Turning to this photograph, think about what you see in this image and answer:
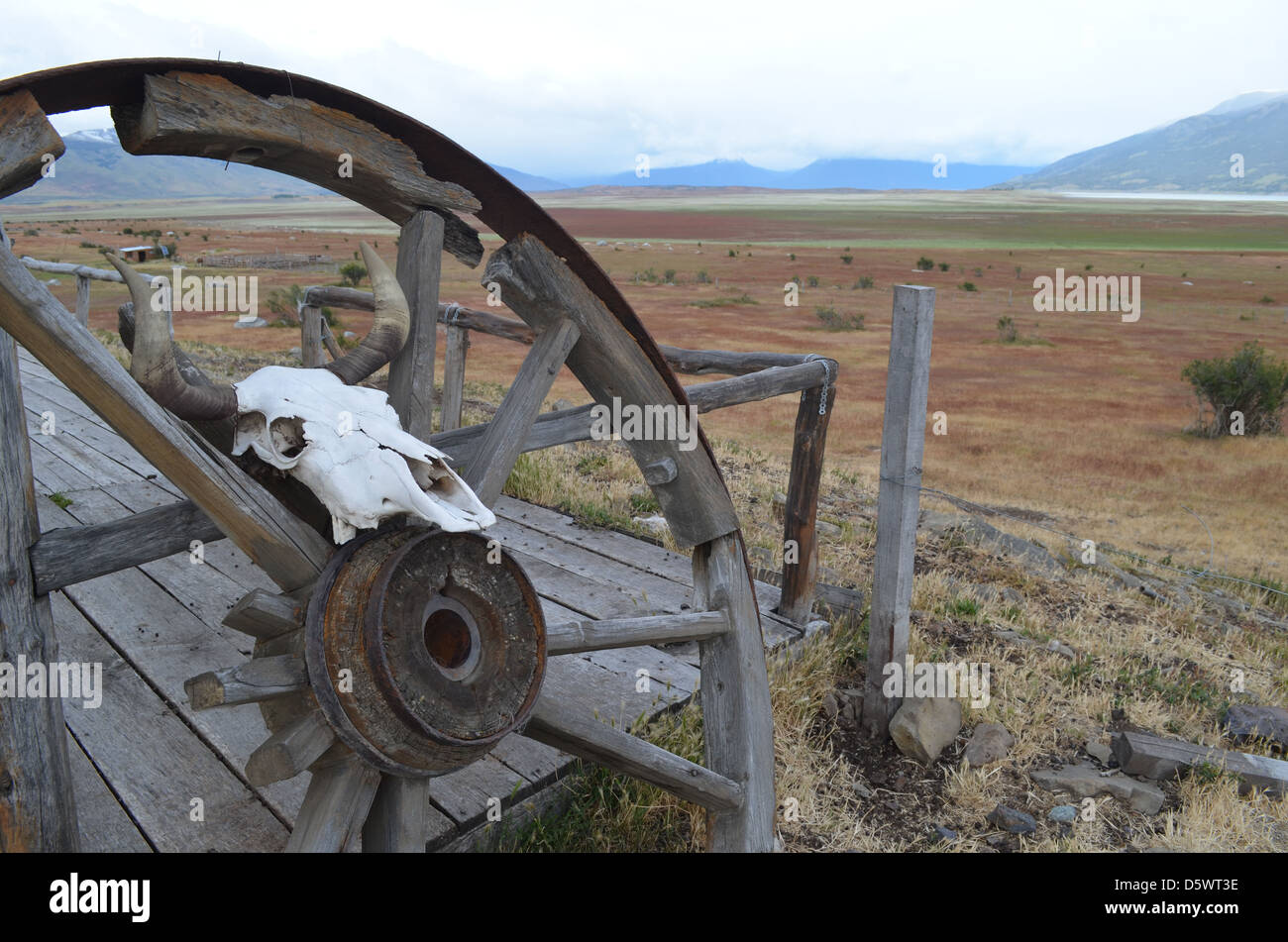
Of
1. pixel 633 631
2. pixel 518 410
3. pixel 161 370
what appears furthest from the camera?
pixel 633 631

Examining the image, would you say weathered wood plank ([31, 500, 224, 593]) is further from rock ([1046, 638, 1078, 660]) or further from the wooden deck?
rock ([1046, 638, 1078, 660])

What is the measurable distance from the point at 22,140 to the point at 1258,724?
4770mm

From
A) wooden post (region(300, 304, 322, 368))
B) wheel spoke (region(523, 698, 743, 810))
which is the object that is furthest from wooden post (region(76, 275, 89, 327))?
wheel spoke (region(523, 698, 743, 810))

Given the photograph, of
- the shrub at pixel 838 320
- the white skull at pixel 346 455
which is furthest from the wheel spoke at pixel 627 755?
the shrub at pixel 838 320

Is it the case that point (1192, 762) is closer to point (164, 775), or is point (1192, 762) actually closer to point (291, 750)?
point (291, 750)

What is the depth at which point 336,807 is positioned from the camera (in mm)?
1738

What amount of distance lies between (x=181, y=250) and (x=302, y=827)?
5535cm

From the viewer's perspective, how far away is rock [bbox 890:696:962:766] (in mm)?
3500

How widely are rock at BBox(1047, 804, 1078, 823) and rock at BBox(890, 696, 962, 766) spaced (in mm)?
457

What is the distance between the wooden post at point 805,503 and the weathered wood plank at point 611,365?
1.32 meters

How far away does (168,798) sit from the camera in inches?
94.2

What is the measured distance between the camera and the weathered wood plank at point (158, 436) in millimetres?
1411

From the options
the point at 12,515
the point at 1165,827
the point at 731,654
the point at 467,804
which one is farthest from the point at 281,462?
the point at 1165,827


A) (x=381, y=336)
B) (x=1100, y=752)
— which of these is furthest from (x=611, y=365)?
(x=1100, y=752)
